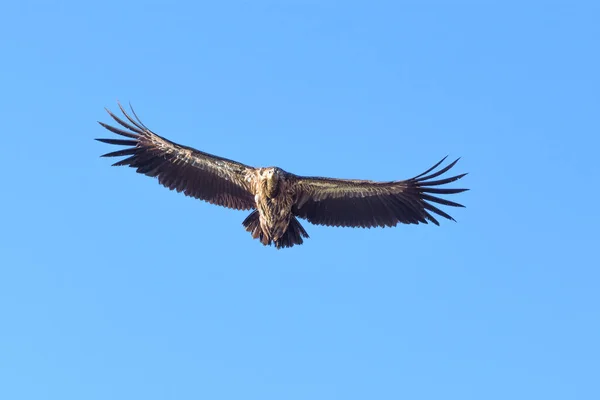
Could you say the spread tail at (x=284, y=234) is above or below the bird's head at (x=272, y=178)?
below

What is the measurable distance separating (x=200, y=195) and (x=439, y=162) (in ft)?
14.7

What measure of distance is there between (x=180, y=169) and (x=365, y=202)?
343 centimetres

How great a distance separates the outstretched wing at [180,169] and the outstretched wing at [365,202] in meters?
1.10

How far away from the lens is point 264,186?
24.1m

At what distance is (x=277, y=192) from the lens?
24.1 m

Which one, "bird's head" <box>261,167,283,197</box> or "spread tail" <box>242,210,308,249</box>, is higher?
"bird's head" <box>261,167,283,197</box>

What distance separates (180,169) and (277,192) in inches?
80.1

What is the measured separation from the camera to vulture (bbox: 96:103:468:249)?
24250mm

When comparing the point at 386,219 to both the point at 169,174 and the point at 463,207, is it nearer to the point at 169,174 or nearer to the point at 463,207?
the point at 463,207

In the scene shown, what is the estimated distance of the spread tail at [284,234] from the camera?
24.3 m

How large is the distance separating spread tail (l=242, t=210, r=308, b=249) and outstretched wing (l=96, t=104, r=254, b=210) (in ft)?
1.49

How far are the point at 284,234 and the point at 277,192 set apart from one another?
0.78 meters

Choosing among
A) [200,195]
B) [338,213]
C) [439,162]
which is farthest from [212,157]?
[439,162]

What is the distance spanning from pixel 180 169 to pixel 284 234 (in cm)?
234
